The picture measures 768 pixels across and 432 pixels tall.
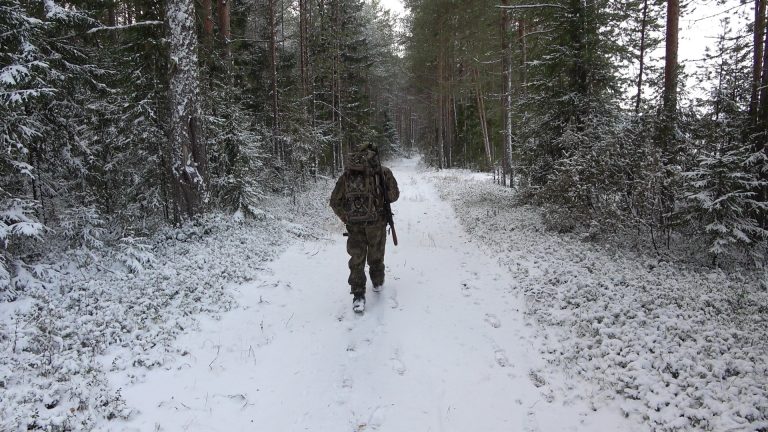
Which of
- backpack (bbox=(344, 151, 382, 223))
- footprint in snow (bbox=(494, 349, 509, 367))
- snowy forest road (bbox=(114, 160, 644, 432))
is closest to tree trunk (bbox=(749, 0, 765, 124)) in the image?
snowy forest road (bbox=(114, 160, 644, 432))

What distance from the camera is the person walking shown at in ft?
22.0

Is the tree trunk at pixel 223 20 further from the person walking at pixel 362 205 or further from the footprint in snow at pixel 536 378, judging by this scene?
the footprint in snow at pixel 536 378

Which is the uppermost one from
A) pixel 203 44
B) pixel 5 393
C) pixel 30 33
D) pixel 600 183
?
pixel 203 44

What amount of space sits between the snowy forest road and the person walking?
67cm

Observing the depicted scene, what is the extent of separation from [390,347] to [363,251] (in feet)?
6.15

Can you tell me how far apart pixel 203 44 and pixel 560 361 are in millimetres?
12479

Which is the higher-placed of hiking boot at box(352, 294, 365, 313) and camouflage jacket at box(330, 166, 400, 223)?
camouflage jacket at box(330, 166, 400, 223)

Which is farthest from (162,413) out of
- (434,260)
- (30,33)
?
(30,33)

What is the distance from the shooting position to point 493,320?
6391 millimetres

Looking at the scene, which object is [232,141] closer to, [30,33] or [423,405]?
[30,33]

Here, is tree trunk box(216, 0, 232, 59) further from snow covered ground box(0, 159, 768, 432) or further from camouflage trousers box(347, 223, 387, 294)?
camouflage trousers box(347, 223, 387, 294)

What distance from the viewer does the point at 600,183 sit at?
9375 millimetres

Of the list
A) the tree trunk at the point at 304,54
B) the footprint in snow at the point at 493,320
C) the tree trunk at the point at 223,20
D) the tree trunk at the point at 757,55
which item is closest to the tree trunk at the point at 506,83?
the tree trunk at the point at 757,55

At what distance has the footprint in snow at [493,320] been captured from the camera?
6.23m
